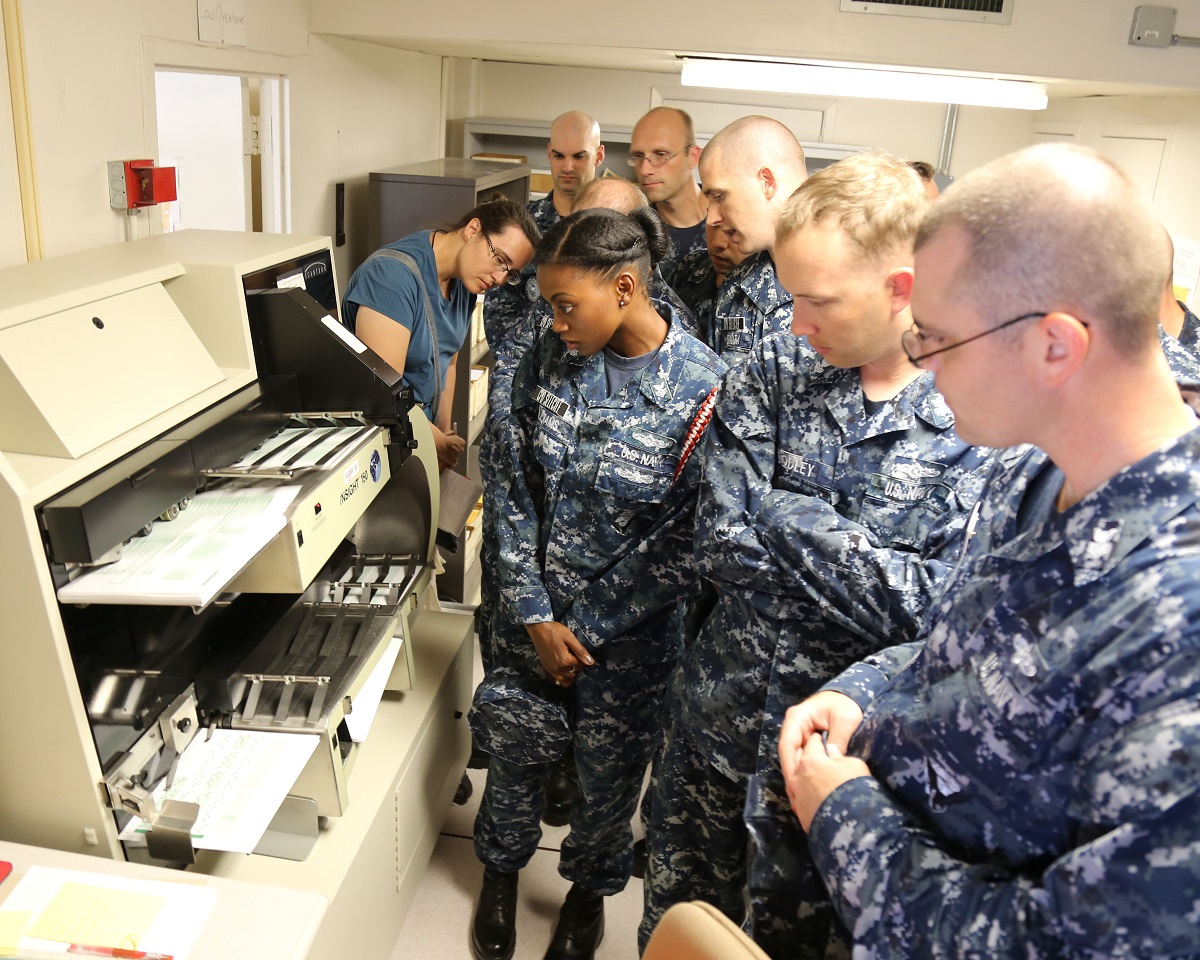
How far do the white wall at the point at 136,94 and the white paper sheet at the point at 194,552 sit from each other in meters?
0.69

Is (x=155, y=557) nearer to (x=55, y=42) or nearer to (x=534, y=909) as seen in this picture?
(x=55, y=42)

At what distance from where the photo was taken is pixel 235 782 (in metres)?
1.29

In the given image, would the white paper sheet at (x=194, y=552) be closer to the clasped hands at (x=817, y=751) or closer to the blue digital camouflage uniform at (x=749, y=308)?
the clasped hands at (x=817, y=751)

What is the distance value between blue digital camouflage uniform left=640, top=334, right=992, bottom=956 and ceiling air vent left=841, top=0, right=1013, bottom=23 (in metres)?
1.55

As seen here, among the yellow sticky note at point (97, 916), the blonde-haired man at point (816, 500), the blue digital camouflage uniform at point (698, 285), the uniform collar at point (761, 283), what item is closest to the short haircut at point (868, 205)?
the blonde-haired man at point (816, 500)

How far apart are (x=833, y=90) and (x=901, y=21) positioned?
336mm

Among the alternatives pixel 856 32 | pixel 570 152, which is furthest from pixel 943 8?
pixel 570 152

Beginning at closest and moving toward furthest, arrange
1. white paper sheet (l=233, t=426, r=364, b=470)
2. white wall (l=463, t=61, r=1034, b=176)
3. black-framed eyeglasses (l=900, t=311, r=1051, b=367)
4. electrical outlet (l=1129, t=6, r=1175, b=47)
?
1. black-framed eyeglasses (l=900, t=311, r=1051, b=367)
2. white paper sheet (l=233, t=426, r=364, b=470)
3. electrical outlet (l=1129, t=6, r=1175, b=47)
4. white wall (l=463, t=61, r=1034, b=176)

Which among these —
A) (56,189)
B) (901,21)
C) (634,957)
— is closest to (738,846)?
(634,957)

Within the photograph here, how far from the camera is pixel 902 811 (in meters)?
0.89

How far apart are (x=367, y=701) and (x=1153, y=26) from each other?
2720mm

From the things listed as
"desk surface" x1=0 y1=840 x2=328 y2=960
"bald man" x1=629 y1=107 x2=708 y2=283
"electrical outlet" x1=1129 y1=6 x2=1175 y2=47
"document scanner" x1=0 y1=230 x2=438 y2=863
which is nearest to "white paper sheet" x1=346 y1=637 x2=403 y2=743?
"document scanner" x1=0 y1=230 x2=438 y2=863

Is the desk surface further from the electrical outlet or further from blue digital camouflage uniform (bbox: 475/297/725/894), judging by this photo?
the electrical outlet

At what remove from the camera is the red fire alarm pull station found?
5.88 ft
